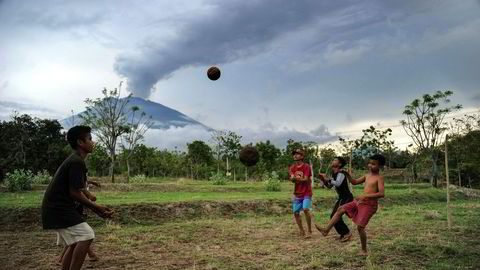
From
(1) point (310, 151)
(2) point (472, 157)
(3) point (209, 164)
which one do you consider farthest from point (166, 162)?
(2) point (472, 157)

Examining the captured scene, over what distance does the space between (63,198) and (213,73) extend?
6.31 m

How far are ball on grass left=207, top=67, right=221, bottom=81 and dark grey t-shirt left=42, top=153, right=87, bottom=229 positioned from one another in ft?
19.6

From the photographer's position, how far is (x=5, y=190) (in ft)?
70.7

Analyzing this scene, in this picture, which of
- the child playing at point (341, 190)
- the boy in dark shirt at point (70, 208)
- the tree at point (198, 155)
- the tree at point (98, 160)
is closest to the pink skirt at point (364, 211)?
the child playing at point (341, 190)

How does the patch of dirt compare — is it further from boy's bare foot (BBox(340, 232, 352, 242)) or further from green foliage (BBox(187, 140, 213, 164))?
green foliage (BBox(187, 140, 213, 164))

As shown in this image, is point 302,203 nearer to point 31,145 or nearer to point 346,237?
point 346,237

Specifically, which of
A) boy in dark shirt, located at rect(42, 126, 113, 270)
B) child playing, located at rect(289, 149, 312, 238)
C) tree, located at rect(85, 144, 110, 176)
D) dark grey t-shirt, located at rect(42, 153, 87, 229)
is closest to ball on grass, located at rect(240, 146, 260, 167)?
child playing, located at rect(289, 149, 312, 238)

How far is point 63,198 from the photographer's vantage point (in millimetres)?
4973

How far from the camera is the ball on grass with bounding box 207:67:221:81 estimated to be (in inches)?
418

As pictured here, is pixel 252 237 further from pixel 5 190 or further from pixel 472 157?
pixel 472 157

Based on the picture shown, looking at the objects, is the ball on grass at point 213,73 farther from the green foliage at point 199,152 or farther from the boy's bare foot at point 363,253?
the green foliage at point 199,152

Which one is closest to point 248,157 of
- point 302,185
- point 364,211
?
point 302,185

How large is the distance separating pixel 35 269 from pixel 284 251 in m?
4.29

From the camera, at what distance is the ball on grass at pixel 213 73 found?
10609 mm
